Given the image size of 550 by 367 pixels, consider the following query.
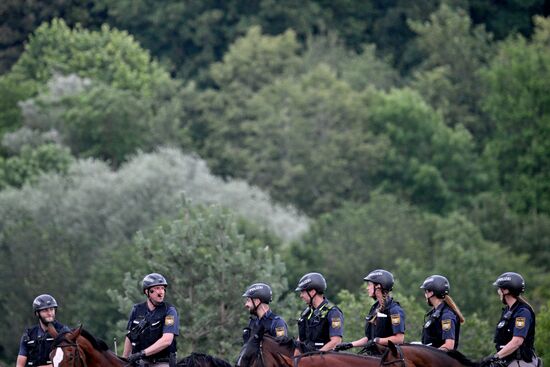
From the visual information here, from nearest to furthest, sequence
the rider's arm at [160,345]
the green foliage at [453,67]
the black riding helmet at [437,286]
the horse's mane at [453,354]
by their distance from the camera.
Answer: the rider's arm at [160,345], the horse's mane at [453,354], the black riding helmet at [437,286], the green foliage at [453,67]

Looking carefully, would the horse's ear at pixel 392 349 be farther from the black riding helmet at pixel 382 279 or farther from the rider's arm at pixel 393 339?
the black riding helmet at pixel 382 279

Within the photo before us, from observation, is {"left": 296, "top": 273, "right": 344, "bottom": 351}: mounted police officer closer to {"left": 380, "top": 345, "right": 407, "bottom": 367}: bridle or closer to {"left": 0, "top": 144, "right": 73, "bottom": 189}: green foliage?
{"left": 380, "top": 345, "right": 407, "bottom": 367}: bridle

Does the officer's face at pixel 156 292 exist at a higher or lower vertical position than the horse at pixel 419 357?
lower

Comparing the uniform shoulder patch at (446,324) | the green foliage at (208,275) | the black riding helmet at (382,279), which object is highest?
the black riding helmet at (382,279)

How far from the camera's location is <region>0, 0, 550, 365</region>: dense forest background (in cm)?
8400

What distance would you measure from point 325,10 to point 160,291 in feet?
368

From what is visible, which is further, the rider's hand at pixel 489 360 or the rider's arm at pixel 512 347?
the rider's arm at pixel 512 347

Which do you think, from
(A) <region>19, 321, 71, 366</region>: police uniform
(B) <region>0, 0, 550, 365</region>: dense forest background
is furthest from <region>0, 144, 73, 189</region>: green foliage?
(A) <region>19, 321, 71, 366</region>: police uniform

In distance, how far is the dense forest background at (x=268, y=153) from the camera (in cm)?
8400

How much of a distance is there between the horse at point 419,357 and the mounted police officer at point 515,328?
22.8 inches

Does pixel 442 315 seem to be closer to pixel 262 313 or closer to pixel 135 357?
pixel 262 313

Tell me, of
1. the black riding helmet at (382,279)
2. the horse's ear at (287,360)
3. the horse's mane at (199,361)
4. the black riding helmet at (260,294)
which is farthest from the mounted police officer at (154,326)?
the black riding helmet at (382,279)

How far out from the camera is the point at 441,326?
3139 cm

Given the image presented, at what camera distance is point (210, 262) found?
224 feet
